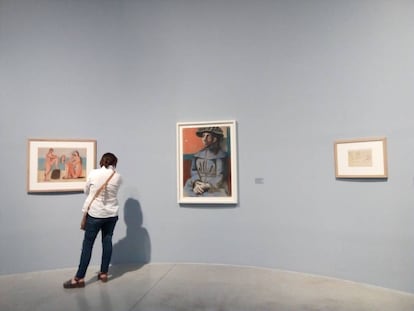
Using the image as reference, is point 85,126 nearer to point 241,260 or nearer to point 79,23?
point 79,23

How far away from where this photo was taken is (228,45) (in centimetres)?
385

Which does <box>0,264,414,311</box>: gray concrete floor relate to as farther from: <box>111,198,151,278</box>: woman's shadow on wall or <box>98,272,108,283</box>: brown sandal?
<box>111,198,151,278</box>: woman's shadow on wall

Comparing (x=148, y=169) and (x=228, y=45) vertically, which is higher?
(x=228, y=45)

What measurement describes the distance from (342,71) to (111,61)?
3.11 metres

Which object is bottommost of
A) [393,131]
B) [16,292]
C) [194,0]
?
[16,292]

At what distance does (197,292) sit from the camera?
9.81 ft

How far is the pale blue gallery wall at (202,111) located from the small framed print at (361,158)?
0.10 meters

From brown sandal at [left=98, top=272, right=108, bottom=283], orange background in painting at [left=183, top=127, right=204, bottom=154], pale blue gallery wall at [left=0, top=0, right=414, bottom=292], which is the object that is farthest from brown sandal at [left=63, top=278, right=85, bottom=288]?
orange background in painting at [left=183, top=127, right=204, bottom=154]

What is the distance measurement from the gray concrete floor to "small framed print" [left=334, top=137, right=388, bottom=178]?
127cm

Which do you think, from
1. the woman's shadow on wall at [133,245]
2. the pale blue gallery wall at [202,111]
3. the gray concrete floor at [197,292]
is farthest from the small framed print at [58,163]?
the gray concrete floor at [197,292]

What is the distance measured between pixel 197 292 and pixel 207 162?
64.3 inches

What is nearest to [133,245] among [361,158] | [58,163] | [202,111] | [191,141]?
[58,163]

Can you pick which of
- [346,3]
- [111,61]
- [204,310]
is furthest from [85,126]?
[346,3]

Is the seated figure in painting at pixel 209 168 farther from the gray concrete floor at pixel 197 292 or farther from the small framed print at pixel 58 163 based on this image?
the small framed print at pixel 58 163
